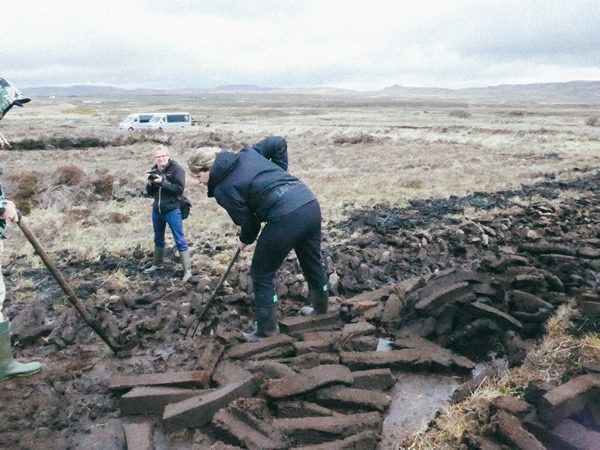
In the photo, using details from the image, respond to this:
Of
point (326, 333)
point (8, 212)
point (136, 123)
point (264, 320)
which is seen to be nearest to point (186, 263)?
point (264, 320)

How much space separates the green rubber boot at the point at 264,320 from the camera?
5297 mm

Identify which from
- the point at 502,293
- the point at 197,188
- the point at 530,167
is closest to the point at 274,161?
the point at 502,293

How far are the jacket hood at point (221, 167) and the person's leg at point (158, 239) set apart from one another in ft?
9.69

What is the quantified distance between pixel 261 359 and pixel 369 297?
1992 millimetres

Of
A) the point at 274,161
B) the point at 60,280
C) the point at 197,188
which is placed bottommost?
the point at 197,188

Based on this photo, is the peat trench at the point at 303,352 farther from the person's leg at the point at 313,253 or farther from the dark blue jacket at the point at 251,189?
the dark blue jacket at the point at 251,189

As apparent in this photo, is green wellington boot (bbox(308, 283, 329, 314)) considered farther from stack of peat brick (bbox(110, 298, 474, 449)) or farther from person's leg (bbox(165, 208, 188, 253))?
person's leg (bbox(165, 208, 188, 253))

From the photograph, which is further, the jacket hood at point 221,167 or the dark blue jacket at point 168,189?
the dark blue jacket at point 168,189

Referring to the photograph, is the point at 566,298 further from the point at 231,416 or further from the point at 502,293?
the point at 231,416

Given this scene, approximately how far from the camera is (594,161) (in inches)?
803

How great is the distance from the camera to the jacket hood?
15.8ft

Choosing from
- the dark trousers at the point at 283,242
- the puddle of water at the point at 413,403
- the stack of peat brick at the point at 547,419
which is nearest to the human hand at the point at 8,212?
the dark trousers at the point at 283,242

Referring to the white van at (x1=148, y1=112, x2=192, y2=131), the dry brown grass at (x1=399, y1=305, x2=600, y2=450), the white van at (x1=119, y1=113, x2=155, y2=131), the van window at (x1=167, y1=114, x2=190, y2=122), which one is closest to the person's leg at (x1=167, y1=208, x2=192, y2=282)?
the dry brown grass at (x1=399, y1=305, x2=600, y2=450)

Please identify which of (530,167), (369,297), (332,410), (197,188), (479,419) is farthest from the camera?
(530,167)
